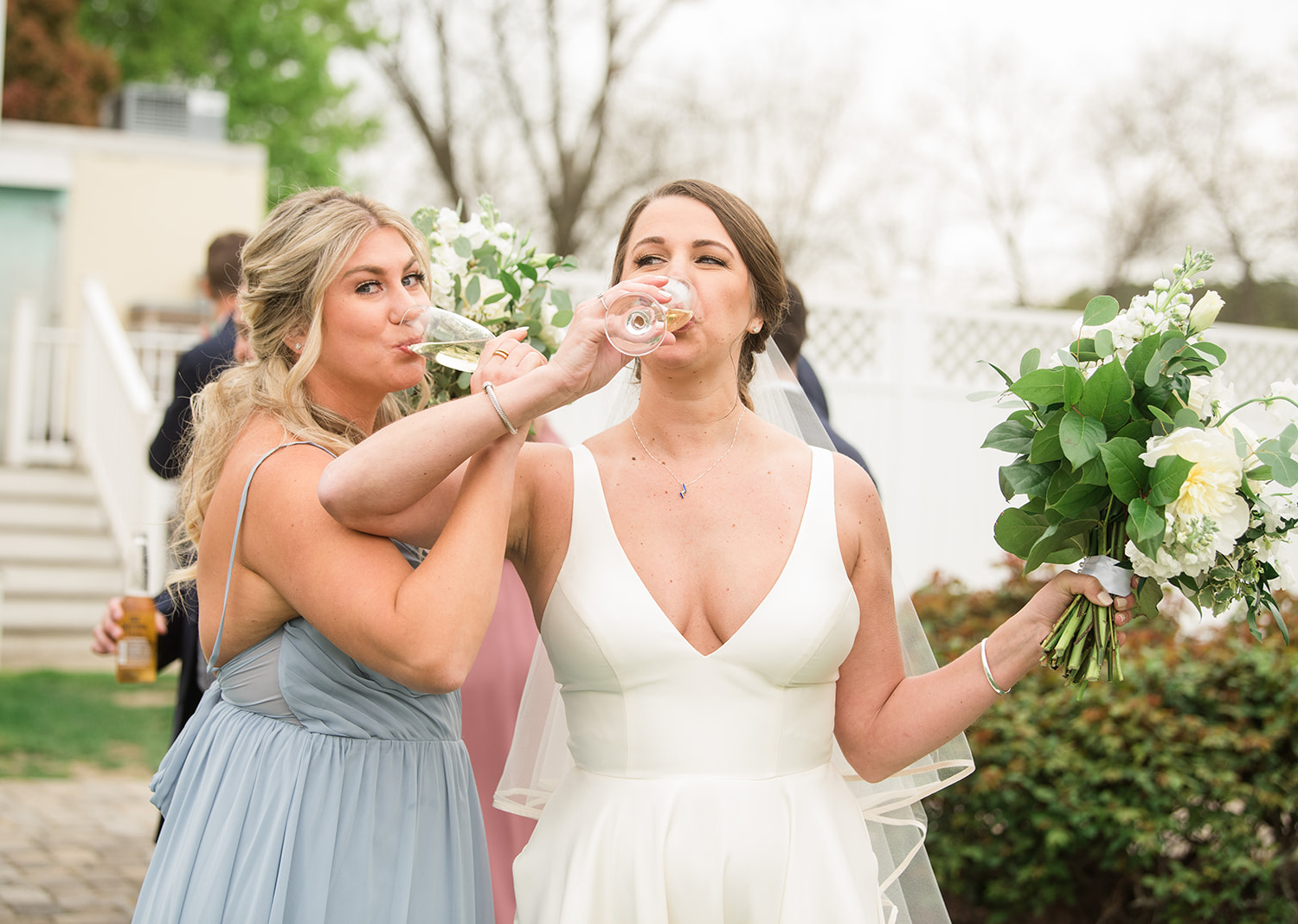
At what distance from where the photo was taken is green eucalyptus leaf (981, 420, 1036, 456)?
7.83ft

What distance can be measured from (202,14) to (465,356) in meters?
25.6

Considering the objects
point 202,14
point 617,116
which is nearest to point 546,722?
point 617,116

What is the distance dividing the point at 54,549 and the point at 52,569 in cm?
22

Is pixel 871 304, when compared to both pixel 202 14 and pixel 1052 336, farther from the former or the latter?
pixel 202 14

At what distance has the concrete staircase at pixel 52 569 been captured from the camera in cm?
1077

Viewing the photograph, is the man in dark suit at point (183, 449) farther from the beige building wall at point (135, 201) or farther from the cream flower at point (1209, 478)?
the beige building wall at point (135, 201)

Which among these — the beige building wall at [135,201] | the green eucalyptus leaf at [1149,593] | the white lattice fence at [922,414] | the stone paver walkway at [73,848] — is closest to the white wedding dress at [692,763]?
the green eucalyptus leaf at [1149,593]

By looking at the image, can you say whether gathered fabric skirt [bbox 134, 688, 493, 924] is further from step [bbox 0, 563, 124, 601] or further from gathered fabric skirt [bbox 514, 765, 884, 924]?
step [bbox 0, 563, 124, 601]

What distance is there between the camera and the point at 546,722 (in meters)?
2.79

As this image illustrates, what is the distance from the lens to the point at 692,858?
2.35m

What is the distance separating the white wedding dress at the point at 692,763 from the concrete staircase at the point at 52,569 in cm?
943

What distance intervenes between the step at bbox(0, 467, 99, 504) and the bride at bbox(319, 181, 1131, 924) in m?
11.0

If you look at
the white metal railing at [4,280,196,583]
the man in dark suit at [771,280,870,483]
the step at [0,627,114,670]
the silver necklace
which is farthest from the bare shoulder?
the step at [0,627,114,670]

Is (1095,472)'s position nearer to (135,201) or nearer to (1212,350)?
(1212,350)
